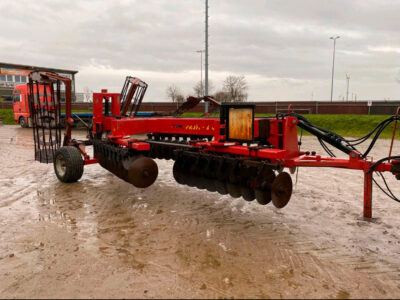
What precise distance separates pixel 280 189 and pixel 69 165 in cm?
456

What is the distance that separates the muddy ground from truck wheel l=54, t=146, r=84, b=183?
0.38m

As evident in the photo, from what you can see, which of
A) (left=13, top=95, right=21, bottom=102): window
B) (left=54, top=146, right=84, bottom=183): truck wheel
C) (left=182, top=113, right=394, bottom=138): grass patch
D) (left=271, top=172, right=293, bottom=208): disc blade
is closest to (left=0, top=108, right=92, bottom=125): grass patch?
(left=13, top=95, right=21, bottom=102): window

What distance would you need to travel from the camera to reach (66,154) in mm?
7227

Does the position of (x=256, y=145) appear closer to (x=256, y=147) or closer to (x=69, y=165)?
(x=256, y=147)

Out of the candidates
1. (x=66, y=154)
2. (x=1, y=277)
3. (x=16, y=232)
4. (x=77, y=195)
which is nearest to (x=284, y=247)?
(x=1, y=277)

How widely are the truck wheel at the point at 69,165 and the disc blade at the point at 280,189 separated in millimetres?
4452

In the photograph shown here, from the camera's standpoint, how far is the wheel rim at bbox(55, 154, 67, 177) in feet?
24.2

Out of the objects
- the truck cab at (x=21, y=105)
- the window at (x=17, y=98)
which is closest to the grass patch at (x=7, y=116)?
the truck cab at (x=21, y=105)

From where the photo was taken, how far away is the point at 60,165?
24.6ft

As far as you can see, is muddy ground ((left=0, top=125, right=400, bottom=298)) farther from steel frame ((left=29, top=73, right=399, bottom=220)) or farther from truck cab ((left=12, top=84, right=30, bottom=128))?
truck cab ((left=12, top=84, right=30, bottom=128))

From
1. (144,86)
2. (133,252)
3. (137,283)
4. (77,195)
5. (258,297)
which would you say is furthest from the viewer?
(144,86)

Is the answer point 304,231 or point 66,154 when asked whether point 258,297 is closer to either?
point 304,231

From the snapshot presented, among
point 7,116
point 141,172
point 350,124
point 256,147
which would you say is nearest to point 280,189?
point 256,147

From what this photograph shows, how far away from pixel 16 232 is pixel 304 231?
3759 millimetres
